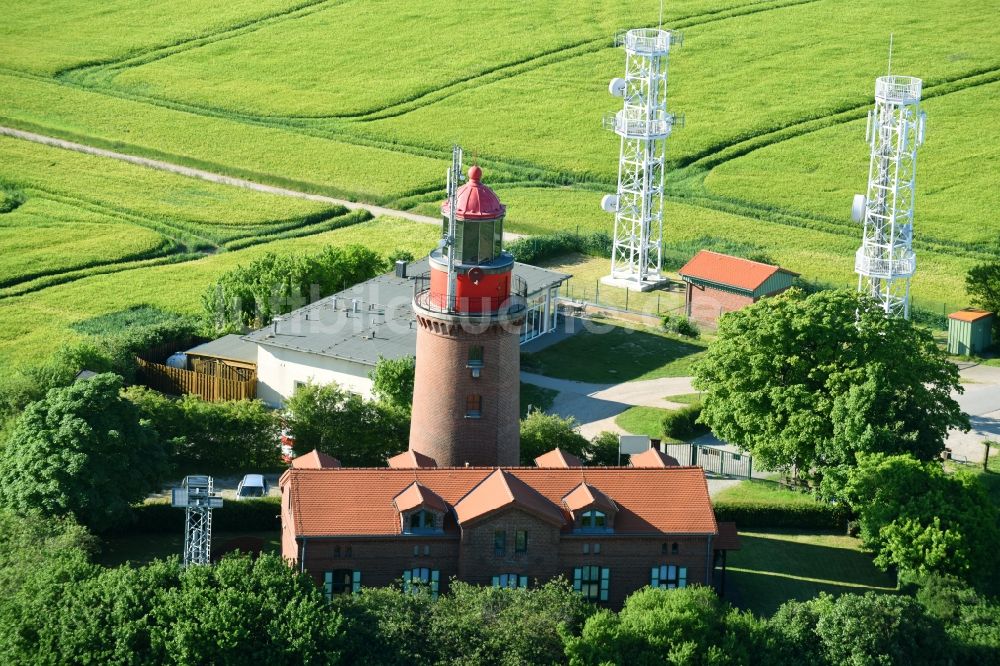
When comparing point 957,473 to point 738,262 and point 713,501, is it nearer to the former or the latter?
point 713,501

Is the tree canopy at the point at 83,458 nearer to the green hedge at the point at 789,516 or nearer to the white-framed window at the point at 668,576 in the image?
the white-framed window at the point at 668,576

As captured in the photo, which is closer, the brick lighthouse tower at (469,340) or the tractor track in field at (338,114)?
the brick lighthouse tower at (469,340)

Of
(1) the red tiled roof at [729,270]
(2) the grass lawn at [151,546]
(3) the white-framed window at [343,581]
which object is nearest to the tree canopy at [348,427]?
(2) the grass lawn at [151,546]

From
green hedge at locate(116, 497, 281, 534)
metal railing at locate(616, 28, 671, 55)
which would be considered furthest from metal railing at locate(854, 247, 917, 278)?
green hedge at locate(116, 497, 281, 534)

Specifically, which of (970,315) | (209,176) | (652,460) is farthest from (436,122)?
(652,460)

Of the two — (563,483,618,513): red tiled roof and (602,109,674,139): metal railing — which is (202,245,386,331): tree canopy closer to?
(602,109,674,139): metal railing

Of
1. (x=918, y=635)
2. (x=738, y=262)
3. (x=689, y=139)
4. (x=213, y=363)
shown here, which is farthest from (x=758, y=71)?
(x=918, y=635)
